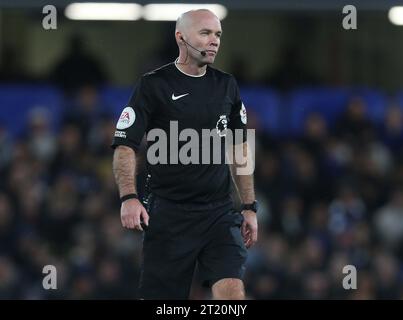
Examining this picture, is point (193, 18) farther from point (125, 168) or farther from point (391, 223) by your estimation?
point (391, 223)

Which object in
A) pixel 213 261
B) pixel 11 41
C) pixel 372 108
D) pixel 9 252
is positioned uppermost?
pixel 11 41

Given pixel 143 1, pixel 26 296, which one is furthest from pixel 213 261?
pixel 143 1

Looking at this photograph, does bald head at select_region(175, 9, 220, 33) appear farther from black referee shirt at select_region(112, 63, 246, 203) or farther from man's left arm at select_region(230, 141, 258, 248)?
man's left arm at select_region(230, 141, 258, 248)

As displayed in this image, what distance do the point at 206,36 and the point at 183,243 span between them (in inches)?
46.9

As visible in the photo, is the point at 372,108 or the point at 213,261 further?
the point at 372,108

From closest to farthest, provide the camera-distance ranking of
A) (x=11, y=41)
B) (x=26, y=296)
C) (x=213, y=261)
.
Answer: (x=213, y=261) → (x=26, y=296) → (x=11, y=41)

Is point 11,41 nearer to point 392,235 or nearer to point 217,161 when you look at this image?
point 392,235

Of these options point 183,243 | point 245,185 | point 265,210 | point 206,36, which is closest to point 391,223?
point 265,210

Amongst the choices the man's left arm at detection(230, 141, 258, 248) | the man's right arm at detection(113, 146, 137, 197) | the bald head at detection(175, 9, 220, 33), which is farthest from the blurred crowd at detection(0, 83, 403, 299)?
the bald head at detection(175, 9, 220, 33)

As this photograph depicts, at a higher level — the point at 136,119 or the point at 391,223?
the point at 391,223

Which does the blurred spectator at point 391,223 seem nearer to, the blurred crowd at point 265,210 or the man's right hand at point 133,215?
the blurred crowd at point 265,210

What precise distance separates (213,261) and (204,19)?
1381mm

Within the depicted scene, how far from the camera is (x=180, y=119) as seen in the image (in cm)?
675

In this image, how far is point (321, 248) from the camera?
12.8 metres
